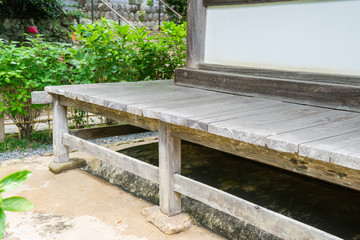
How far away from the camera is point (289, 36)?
3725 mm

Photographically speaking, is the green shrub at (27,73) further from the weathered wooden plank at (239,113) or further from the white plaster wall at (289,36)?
the weathered wooden plank at (239,113)

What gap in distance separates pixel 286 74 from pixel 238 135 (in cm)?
156

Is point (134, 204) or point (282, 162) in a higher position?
point (282, 162)

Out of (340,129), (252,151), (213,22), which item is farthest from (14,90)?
(340,129)

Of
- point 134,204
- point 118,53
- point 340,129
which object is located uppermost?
point 118,53

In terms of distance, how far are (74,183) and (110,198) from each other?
0.64 m

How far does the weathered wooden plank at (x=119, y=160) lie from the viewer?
139 inches

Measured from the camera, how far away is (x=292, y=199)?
12.1ft

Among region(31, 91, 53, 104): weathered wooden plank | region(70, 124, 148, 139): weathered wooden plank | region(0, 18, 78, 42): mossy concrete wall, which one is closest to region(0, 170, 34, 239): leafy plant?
region(31, 91, 53, 104): weathered wooden plank

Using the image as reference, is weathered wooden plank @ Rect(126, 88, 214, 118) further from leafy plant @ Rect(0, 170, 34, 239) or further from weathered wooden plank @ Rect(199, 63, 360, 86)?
leafy plant @ Rect(0, 170, 34, 239)

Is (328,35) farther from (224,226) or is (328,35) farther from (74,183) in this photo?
(74,183)

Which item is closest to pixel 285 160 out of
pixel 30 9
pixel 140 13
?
pixel 30 9

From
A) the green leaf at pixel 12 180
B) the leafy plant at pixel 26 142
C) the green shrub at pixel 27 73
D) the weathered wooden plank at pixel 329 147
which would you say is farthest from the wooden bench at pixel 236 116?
the green leaf at pixel 12 180

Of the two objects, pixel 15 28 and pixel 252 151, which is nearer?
pixel 252 151
